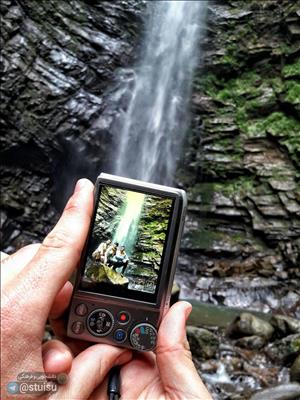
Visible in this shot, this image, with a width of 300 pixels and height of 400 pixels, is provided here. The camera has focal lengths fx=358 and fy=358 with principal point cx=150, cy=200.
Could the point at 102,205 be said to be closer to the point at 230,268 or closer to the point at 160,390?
the point at 160,390

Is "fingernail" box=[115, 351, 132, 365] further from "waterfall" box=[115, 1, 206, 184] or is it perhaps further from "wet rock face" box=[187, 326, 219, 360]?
"waterfall" box=[115, 1, 206, 184]

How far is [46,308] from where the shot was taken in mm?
1176

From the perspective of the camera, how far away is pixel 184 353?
1.37 meters

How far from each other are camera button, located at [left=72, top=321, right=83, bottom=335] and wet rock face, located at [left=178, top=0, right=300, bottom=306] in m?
10.4

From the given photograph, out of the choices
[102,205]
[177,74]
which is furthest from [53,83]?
[102,205]

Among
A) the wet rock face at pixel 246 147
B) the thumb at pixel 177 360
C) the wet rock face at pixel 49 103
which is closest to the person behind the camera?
the thumb at pixel 177 360

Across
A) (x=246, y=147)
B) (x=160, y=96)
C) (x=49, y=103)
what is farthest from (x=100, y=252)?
(x=160, y=96)

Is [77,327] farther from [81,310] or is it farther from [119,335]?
[119,335]

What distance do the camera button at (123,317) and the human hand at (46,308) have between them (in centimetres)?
12

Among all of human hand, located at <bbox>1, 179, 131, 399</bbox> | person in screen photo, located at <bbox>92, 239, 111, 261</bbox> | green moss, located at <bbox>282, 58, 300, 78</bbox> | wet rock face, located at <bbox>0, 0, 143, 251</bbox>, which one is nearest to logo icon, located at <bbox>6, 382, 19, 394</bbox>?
human hand, located at <bbox>1, 179, 131, 399</bbox>

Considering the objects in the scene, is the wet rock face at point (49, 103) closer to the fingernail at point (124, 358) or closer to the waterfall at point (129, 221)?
the waterfall at point (129, 221)

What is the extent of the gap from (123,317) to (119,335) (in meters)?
0.09

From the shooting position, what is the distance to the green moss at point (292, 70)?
12.9 metres

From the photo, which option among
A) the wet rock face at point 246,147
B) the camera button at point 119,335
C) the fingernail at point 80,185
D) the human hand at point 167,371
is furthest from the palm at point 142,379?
the wet rock face at point 246,147
